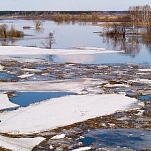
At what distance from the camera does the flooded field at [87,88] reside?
8.72m

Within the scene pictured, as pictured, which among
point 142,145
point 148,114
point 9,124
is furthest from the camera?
point 148,114

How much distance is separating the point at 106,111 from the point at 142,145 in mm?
3236

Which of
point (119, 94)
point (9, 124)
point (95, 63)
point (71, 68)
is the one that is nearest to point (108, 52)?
point (95, 63)

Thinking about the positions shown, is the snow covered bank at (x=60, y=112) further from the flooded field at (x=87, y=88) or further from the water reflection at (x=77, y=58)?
the water reflection at (x=77, y=58)

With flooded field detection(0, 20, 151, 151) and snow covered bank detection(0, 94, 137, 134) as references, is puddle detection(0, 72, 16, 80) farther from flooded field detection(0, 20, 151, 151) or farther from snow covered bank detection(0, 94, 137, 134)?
snow covered bank detection(0, 94, 137, 134)

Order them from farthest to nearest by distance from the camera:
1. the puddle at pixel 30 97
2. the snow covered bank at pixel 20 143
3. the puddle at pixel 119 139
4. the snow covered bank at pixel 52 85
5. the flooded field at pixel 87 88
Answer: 1. the snow covered bank at pixel 52 85
2. the puddle at pixel 30 97
3. the flooded field at pixel 87 88
4. the puddle at pixel 119 139
5. the snow covered bank at pixel 20 143

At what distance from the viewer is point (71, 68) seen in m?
20.8

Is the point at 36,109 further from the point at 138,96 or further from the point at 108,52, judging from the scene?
the point at 108,52

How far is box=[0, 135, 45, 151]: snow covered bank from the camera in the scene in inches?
319

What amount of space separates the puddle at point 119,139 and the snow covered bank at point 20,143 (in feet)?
3.35

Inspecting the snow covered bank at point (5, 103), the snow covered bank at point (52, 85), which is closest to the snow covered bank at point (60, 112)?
the snow covered bank at point (5, 103)

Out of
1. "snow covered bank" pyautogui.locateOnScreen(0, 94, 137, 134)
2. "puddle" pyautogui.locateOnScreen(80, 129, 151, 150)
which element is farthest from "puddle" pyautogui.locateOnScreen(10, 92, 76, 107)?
"puddle" pyautogui.locateOnScreen(80, 129, 151, 150)

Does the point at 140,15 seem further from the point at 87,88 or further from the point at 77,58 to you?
the point at 87,88

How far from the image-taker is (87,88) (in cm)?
1509
